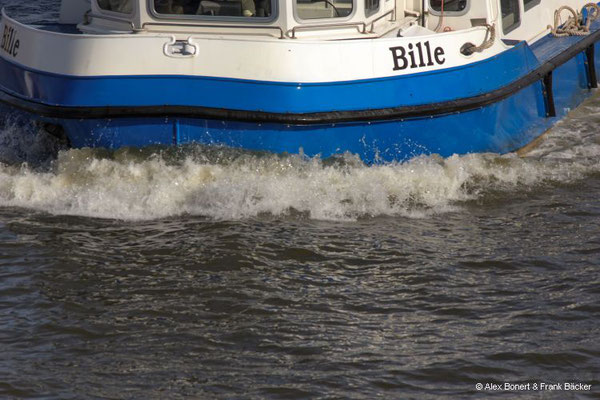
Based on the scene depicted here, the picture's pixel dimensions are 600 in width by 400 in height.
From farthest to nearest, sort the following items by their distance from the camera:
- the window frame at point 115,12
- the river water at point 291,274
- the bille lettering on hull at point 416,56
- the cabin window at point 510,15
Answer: the cabin window at point 510,15, the window frame at point 115,12, the bille lettering on hull at point 416,56, the river water at point 291,274

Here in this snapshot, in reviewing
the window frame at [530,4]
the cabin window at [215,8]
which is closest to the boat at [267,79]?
the cabin window at [215,8]

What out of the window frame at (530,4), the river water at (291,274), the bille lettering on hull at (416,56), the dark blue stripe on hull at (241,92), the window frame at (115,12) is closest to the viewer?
the river water at (291,274)

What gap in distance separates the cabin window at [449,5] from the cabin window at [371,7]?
772 mm

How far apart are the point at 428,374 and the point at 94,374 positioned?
5.39ft

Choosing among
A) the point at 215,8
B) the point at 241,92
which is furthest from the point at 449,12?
the point at 241,92

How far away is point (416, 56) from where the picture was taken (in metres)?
7.67

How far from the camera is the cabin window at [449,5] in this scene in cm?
866

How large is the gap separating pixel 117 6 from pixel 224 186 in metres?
1.79

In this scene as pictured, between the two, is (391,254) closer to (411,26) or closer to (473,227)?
(473,227)

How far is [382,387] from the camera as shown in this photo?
5133 mm

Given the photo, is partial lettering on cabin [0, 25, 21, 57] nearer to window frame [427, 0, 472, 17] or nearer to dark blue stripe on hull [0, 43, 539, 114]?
dark blue stripe on hull [0, 43, 539, 114]

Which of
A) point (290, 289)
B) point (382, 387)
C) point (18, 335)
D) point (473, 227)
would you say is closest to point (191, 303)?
point (290, 289)

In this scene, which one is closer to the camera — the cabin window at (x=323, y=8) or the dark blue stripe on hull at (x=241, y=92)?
the dark blue stripe on hull at (x=241, y=92)

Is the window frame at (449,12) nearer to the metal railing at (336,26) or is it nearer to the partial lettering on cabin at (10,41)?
the metal railing at (336,26)
